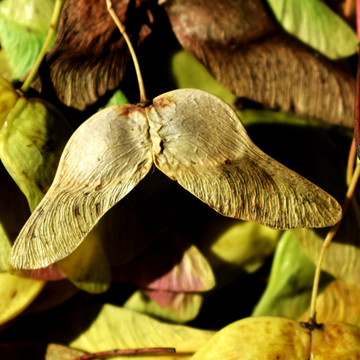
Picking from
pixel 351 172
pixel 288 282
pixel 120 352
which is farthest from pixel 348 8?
pixel 120 352

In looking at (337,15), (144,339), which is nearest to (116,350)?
(144,339)

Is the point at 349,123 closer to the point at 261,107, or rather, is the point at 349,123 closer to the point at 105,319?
the point at 261,107

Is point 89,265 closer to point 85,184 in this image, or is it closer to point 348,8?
point 85,184

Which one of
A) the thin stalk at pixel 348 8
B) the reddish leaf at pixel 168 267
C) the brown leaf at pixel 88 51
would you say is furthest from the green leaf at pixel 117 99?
the thin stalk at pixel 348 8

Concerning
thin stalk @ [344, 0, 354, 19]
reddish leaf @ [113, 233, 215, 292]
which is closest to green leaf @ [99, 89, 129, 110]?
reddish leaf @ [113, 233, 215, 292]

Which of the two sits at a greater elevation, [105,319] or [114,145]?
[114,145]

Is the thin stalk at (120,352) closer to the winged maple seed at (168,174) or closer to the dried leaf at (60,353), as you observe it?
the dried leaf at (60,353)
